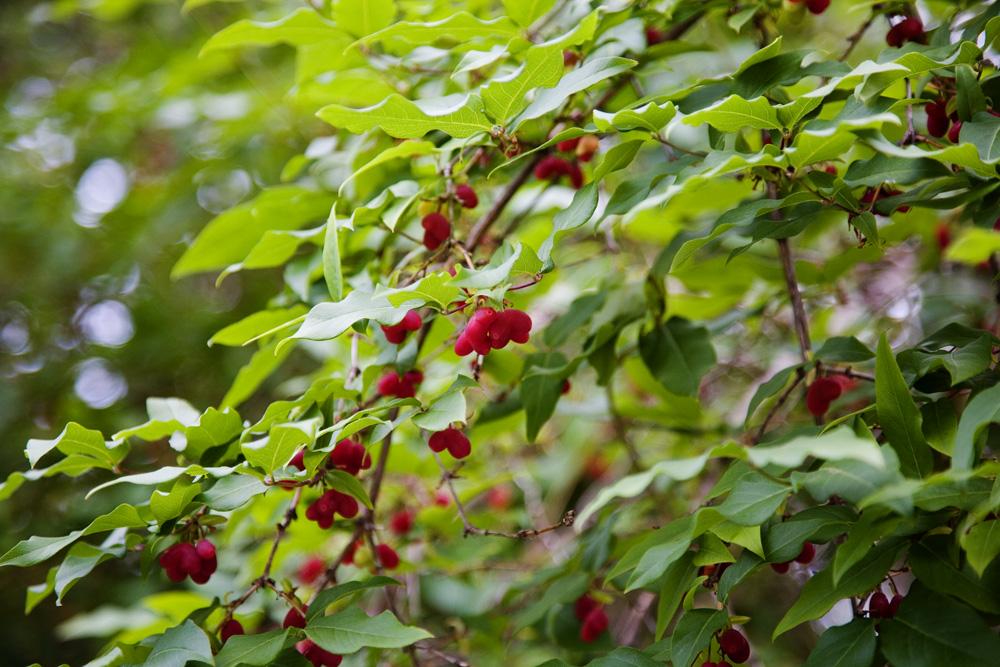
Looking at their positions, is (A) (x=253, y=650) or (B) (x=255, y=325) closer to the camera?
(A) (x=253, y=650)

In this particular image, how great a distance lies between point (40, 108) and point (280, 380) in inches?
60.1

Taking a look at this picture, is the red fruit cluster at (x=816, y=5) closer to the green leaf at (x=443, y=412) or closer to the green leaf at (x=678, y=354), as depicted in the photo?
the green leaf at (x=678, y=354)

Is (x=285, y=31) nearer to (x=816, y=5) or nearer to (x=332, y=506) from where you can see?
(x=332, y=506)

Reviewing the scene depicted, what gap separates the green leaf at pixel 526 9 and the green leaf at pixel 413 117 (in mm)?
236

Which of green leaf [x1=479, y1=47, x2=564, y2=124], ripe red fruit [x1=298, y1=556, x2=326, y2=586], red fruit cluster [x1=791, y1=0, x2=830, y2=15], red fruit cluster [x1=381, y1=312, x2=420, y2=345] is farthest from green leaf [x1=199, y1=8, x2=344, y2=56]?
ripe red fruit [x1=298, y1=556, x2=326, y2=586]

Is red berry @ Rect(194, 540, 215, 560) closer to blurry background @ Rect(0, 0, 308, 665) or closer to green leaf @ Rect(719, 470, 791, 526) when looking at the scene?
green leaf @ Rect(719, 470, 791, 526)

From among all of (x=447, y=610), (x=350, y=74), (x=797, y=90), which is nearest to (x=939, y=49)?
(x=797, y=90)

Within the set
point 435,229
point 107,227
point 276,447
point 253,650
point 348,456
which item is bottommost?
point 107,227

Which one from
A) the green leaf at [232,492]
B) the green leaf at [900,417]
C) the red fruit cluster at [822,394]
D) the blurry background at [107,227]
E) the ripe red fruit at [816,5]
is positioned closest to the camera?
the green leaf at [900,417]

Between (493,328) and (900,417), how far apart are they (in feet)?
1.56

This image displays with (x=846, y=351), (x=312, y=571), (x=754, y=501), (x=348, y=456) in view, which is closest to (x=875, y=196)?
(x=846, y=351)

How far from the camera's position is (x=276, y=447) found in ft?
2.80

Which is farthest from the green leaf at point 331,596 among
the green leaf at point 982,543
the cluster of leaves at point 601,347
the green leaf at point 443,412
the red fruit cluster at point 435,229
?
the green leaf at point 982,543

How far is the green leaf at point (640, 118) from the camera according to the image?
2.72ft
